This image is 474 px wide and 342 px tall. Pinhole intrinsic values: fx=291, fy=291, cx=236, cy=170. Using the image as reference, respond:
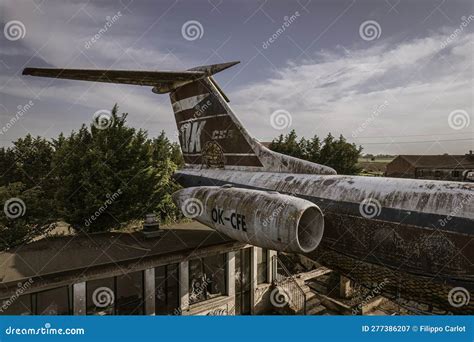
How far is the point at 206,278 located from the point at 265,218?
516cm

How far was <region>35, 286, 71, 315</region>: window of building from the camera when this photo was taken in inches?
334

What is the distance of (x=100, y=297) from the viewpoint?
374 inches

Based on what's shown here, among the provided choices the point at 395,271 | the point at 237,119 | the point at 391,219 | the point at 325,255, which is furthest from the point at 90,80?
the point at 395,271

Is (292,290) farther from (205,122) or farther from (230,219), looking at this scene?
(205,122)

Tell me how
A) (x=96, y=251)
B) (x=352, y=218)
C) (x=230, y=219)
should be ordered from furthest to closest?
(x=96, y=251) → (x=230, y=219) → (x=352, y=218)

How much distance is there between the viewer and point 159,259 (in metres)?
9.85

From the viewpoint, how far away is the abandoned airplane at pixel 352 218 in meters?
6.69

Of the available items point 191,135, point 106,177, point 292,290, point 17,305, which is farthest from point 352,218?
point 106,177

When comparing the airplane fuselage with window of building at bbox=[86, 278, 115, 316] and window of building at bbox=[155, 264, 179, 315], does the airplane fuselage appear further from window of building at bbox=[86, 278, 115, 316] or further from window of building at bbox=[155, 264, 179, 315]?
window of building at bbox=[86, 278, 115, 316]

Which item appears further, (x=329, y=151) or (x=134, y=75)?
(x=329, y=151)

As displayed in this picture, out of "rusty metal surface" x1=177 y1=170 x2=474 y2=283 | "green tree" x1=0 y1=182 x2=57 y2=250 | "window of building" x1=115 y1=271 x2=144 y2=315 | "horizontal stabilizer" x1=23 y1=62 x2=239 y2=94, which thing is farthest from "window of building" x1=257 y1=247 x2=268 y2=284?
"green tree" x1=0 y1=182 x2=57 y2=250

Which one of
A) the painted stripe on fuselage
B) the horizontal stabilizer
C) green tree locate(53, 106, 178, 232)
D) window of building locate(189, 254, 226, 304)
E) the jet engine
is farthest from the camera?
green tree locate(53, 106, 178, 232)

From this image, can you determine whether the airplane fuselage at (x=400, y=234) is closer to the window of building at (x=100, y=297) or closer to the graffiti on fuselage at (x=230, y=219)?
the graffiti on fuselage at (x=230, y=219)

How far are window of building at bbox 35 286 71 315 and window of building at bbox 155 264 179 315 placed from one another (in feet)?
9.00
